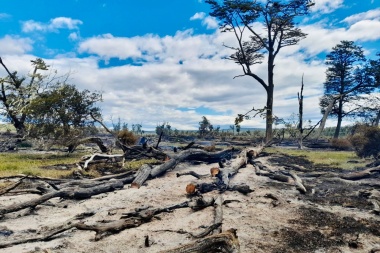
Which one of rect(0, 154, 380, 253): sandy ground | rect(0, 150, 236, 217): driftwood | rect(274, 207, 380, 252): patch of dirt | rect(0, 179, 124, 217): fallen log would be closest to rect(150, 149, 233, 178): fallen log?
rect(0, 150, 236, 217): driftwood

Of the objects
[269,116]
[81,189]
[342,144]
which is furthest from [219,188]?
[342,144]

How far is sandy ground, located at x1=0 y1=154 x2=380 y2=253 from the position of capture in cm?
534

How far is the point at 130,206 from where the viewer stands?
25.5ft

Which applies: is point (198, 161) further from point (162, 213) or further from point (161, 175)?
point (162, 213)

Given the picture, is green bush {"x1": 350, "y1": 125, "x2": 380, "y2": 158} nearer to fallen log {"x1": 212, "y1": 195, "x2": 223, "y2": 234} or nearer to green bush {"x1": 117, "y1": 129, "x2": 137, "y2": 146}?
green bush {"x1": 117, "y1": 129, "x2": 137, "y2": 146}

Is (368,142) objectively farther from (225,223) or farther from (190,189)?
(225,223)

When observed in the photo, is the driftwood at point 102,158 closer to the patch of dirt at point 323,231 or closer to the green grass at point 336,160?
the patch of dirt at point 323,231

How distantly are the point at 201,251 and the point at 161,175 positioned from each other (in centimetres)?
825

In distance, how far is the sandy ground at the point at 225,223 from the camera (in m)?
5.34

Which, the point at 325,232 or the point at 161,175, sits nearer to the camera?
the point at 325,232

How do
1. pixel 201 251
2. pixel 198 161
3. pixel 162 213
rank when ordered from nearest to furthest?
pixel 201 251
pixel 162 213
pixel 198 161

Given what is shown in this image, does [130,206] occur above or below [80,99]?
below

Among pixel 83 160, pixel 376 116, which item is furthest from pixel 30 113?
pixel 376 116

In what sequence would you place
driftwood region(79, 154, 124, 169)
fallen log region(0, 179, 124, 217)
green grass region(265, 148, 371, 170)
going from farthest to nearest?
green grass region(265, 148, 371, 170) → driftwood region(79, 154, 124, 169) → fallen log region(0, 179, 124, 217)
